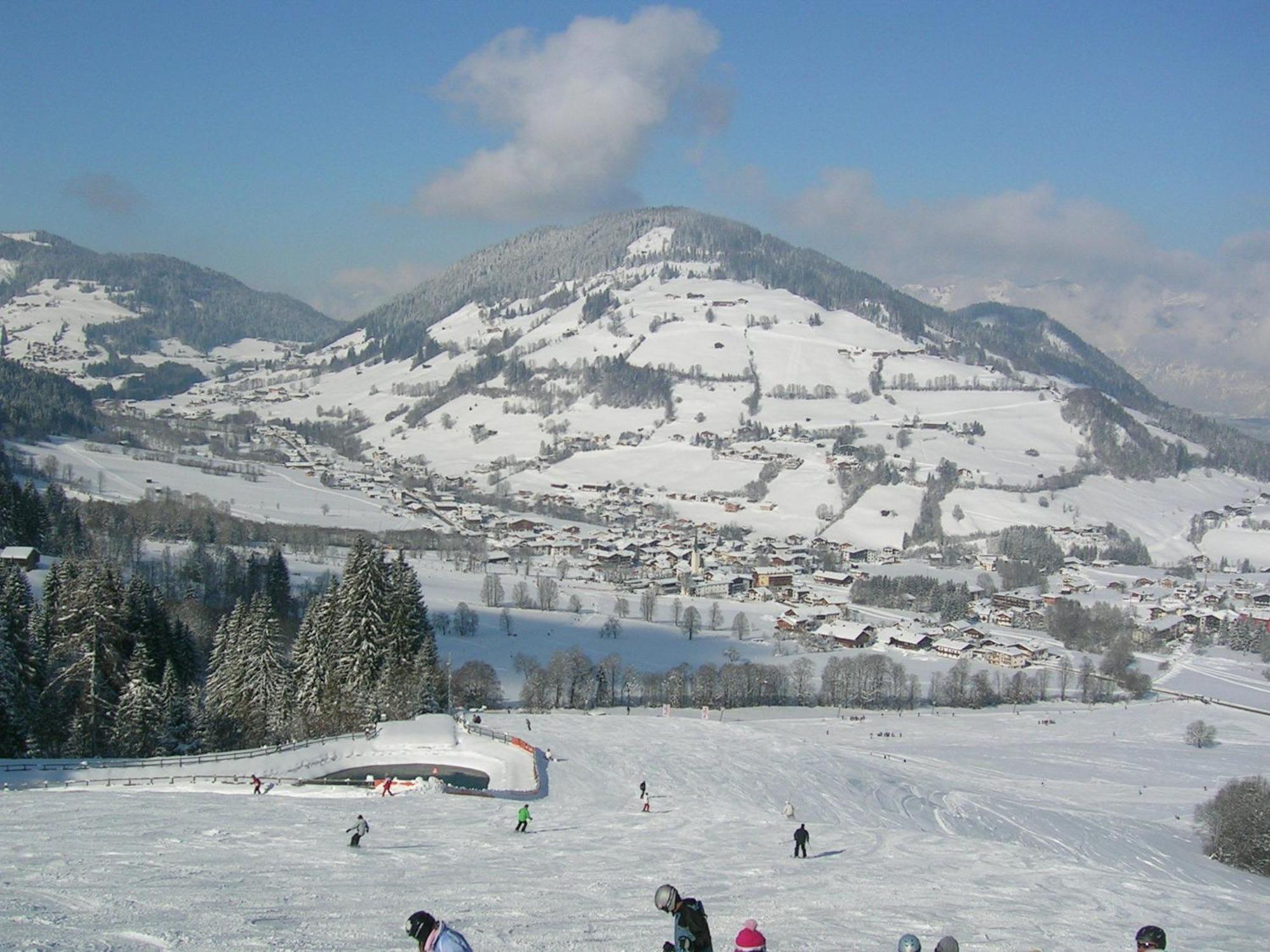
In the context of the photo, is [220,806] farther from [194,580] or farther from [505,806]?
[194,580]

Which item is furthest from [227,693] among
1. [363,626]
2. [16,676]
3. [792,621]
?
[792,621]

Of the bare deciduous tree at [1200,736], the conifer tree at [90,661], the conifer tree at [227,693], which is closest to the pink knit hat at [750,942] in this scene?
the conifer tree at [90,661]

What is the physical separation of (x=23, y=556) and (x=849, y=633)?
53.5m

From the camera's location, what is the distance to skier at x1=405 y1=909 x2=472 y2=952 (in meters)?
5.81

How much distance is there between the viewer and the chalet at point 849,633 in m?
67.7

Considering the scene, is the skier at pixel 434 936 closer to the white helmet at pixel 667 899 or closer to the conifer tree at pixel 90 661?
the white helmet at pixel 667 899


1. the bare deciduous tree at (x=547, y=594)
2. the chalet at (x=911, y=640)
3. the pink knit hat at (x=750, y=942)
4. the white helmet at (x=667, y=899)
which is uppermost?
the white helmet at (x=667, y=899)

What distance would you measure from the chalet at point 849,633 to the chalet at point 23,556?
5149cm

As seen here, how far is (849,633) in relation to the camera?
225 feet

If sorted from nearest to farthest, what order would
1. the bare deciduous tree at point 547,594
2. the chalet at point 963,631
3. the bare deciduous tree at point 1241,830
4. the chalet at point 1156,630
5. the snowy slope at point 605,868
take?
the snowy slope at point 605,868 → the bare deciduous tree at point 1241,830 → the bare deciduous tree at point 547,594 → the chalet at point 963,631 → the chalet at point 1156,630

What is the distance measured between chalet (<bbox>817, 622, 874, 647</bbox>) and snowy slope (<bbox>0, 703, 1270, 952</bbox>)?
117 feet

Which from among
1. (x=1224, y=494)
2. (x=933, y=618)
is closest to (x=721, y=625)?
(x=933, y=618)

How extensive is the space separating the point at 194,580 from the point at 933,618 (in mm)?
57690

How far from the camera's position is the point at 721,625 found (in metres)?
71.5
